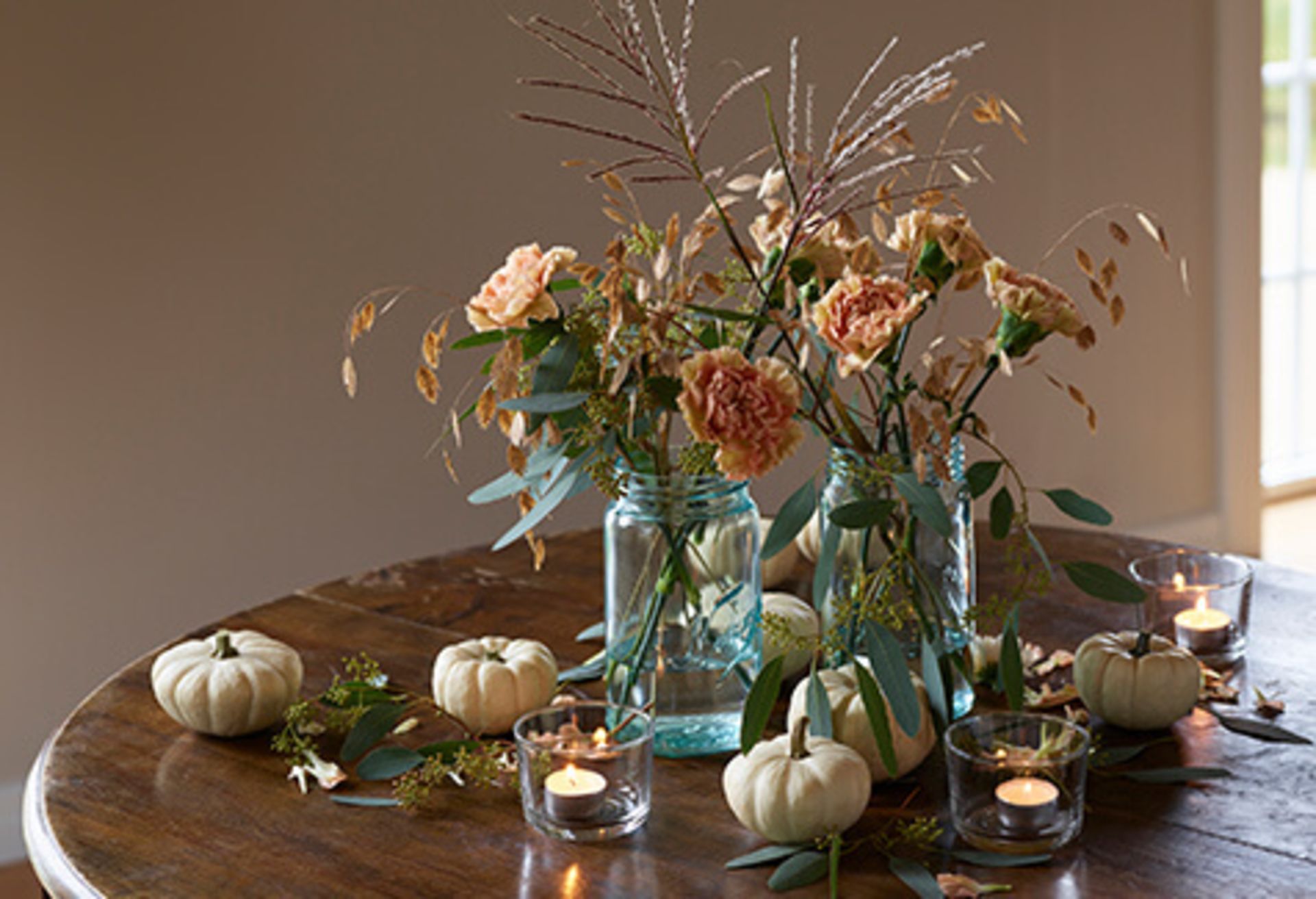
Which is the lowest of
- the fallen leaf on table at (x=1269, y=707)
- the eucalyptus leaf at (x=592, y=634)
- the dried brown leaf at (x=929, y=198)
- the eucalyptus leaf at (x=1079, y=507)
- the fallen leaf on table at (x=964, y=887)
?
the fallen leaf on table at (x=964, y=887)

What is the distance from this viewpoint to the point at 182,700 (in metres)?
1.46

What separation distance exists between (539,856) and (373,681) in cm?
37

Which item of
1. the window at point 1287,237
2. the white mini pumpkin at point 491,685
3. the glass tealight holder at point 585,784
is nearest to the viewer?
the glass tealight holder at point 585,784

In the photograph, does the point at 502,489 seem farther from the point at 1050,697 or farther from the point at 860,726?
the point at 1050,697

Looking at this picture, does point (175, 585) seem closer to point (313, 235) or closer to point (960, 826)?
point (313, 235)

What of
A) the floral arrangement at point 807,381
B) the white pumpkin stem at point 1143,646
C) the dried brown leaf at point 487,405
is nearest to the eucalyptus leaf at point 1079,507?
the floral arrangement at point 807,381

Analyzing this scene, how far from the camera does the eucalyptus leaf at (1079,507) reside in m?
1.38

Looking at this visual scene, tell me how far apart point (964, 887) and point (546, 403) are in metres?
0.46

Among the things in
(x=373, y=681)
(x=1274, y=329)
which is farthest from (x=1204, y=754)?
(x=1274, y=329)

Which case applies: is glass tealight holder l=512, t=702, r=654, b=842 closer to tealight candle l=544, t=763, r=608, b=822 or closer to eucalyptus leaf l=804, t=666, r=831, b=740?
tealight candle l=544, t=763, r=608, b=822

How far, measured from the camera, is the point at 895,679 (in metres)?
1.29

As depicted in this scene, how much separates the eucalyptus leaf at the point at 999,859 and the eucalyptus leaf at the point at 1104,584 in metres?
0.26

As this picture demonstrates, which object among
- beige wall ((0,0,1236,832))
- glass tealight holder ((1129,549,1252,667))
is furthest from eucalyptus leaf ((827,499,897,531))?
beige wall ((0,0,1236,832))

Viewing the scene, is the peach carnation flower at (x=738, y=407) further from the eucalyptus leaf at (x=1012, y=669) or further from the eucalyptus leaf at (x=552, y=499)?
the eucalyptus leaf at (x=1012, y=669)
